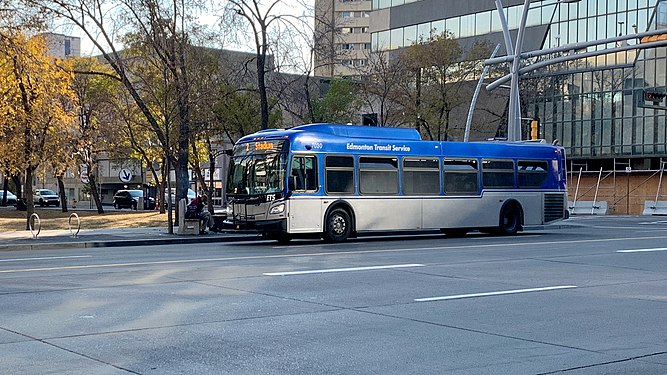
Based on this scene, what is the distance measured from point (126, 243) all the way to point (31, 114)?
8.83 m

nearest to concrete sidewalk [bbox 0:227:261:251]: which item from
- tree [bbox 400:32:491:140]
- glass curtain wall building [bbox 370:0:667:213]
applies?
tree [bbox 400:32:491:140]

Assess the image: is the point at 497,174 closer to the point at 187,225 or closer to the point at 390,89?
the point at 187,225

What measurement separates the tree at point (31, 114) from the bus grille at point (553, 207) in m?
18.2

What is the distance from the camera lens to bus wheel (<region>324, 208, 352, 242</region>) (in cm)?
2427

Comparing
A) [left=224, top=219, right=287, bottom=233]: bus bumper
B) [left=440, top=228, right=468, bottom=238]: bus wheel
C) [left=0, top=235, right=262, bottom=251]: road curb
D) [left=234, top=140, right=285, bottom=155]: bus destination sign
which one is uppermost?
[left=234, top=140, right=285, bottom=155]: bus destination sign

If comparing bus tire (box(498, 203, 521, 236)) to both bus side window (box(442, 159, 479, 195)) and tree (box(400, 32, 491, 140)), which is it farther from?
tree (box(400, 32, 491, 140))

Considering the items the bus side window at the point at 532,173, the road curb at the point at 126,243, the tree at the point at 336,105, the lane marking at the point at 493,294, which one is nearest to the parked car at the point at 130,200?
the tree at the point at 336,105

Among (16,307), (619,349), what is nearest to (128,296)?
(16,307)

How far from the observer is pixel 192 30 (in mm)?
31703

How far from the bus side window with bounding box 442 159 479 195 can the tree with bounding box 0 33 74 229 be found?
14.4m

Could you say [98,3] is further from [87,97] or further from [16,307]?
[87,97]

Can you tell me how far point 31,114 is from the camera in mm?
32438

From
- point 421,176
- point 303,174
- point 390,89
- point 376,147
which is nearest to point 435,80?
point 390,89

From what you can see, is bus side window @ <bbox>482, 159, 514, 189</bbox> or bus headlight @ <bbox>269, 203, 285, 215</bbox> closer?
bus headlight @ <bbox>269, 203, 285, 215</bbox>
